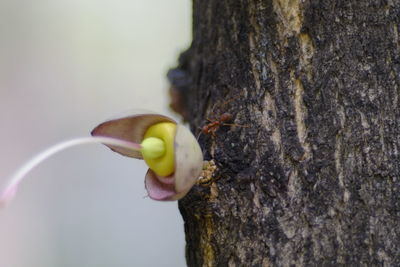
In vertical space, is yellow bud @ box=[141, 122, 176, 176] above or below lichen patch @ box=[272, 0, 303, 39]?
below

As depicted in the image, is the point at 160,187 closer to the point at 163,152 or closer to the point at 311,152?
the point at 163,152

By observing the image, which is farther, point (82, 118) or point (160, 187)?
point (82, 118)

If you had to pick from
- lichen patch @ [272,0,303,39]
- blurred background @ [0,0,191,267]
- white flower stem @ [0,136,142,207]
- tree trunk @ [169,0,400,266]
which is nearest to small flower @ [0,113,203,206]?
white flower stem @ [0,136,142,207]

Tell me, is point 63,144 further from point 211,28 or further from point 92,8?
point 92,8

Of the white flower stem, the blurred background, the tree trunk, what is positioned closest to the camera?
the white flower stem

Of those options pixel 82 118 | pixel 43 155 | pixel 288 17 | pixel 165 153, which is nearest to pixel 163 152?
pixel 165 153

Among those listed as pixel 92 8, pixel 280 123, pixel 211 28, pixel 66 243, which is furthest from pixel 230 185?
pixel 92 8

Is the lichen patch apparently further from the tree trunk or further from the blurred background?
the blurred background
